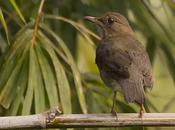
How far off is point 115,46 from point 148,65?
34 cm

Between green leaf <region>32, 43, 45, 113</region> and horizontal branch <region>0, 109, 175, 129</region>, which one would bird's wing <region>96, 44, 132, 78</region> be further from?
horizontal branch <region>0, 109, 175, 129</region>

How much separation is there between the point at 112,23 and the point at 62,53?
0.52 m

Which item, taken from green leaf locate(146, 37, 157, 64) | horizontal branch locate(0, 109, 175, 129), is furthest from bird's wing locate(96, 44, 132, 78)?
green leaf locate(146, 37, 157, 64)

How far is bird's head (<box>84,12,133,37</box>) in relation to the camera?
21.0 ft

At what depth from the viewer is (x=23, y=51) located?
593cm

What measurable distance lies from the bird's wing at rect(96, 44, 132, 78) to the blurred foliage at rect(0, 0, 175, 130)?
0.30m

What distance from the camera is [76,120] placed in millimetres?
4695

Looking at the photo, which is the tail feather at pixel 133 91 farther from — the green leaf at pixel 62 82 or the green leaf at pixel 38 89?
the green leaf at pixel 38 89

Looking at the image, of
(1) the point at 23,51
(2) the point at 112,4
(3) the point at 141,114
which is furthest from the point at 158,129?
(3) the point at 141,114

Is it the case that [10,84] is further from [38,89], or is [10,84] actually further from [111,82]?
[111,82]

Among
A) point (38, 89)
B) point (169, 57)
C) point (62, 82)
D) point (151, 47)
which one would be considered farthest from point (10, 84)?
point (151, 47)

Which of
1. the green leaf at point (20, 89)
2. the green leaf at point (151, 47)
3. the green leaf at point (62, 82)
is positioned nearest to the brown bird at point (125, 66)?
the green leaf at point (62, 82)

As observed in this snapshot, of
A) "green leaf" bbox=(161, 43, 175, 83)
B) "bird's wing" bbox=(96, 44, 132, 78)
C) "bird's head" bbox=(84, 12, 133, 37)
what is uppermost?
"bird's head" bbox=(84, 12, 133, 37)

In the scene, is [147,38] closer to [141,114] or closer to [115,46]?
[115,46]
